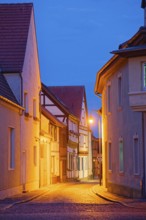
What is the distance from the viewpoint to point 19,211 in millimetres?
19812

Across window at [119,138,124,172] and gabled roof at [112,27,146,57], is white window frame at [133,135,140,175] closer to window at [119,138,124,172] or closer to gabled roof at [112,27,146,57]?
window at [119,138,124,172]

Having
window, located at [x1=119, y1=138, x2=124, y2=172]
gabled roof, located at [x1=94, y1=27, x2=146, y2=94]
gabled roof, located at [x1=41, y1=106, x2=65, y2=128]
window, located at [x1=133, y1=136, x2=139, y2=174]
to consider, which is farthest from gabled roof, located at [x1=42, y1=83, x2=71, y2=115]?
window, located at [x1=133, y1=136, x2=139, y2=174]

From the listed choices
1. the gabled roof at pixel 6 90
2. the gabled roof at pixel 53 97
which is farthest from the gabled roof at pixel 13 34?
the gabled roof at pixel 53 97

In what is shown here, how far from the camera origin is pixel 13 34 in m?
35.1

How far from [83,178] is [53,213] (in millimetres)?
56386

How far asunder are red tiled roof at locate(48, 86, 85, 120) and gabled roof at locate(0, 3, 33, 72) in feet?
117

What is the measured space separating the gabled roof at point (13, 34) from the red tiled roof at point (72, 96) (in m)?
35.7

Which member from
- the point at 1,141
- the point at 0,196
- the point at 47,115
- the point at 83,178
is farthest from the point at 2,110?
the point at 83,178

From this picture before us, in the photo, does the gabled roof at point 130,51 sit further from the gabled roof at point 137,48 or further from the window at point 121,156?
the window at point 121,156

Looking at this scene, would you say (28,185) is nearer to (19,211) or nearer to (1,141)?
(1,141)

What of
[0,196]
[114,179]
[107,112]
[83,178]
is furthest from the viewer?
[83,178]

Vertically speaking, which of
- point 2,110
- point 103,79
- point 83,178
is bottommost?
point 83,178

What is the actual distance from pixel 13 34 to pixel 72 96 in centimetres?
3963

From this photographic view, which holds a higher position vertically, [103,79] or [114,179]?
[103,79]
